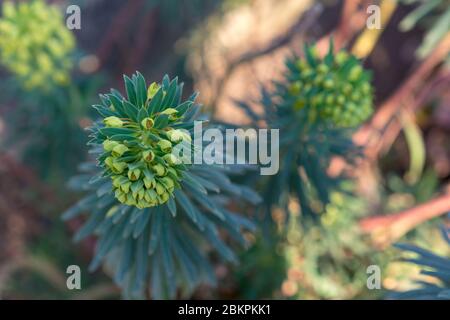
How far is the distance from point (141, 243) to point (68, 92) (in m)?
0.61

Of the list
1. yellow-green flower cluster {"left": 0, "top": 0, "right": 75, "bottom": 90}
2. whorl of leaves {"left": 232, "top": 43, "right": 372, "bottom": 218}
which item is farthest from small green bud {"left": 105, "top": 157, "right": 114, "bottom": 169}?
→ yellow-green flower cluster {"left": 0, "top": 0, "right": 75, "bottom": 90}

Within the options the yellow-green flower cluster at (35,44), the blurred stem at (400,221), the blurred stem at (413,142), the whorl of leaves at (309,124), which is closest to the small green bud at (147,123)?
the whorl of leaves at (309,124)

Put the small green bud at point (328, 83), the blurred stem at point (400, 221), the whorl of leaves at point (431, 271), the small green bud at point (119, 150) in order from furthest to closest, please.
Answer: the blurred stem at point (400, 221) < the small green bud at point (328, 83) < the whorl of leaves at point (431, 271) < the small green bud at point (119, 150)

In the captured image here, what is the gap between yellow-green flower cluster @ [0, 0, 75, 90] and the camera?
1.22 meters

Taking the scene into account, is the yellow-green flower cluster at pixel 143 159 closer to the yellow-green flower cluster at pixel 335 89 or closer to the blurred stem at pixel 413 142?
the yellow-green flower cluster at pixel 335 89

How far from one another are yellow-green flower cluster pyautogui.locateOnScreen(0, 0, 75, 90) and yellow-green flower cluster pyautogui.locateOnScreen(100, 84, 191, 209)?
0.62m

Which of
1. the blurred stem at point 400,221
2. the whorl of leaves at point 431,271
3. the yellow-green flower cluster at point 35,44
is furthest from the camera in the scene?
the blurred stem at point 400,221

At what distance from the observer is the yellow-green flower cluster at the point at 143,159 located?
0.70 m

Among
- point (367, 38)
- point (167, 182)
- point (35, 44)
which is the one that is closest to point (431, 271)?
point (167, 182)

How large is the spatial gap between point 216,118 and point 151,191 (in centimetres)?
63

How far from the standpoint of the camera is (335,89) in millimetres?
1043

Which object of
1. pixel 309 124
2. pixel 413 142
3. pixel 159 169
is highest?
pixel 413 142

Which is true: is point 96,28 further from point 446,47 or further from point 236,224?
point 236,224

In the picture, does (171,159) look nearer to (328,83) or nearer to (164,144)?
(164,144)
